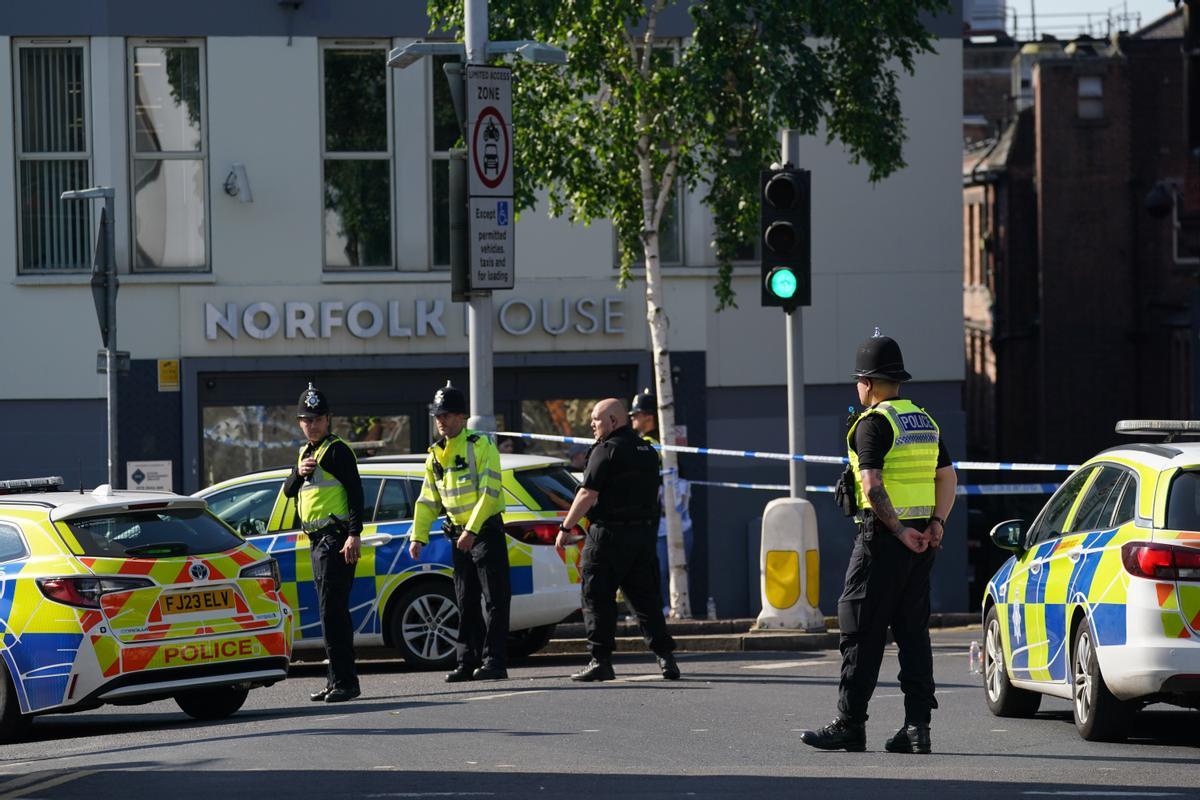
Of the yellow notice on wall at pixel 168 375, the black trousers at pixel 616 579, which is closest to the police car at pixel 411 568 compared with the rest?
the black trousers at pixel 616 579

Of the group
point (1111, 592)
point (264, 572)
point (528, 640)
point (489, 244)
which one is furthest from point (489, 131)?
point (1111, 592)

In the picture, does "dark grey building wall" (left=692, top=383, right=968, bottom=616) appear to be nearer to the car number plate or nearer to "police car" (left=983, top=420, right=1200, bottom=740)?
"police car" (left=983, top=420, right=1200, bottom=740)

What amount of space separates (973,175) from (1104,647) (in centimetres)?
3780

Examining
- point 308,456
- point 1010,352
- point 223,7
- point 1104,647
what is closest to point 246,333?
point 223,7

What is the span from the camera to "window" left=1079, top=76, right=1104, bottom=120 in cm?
4094

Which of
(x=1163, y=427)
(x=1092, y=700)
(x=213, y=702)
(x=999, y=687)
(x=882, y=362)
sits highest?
(x=882, y=362)

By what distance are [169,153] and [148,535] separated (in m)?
10.3

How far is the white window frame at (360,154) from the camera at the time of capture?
67.5ft

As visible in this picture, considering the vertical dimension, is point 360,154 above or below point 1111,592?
above

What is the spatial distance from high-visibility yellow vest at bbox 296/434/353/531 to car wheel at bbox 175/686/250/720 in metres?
1.06

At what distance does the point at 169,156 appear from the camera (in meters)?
20.4

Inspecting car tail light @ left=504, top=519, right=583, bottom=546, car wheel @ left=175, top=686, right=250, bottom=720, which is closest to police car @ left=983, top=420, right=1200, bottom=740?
car tail light @ left=504, top=519, right=583, bottom=546

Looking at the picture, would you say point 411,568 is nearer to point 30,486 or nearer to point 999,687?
point 30,486

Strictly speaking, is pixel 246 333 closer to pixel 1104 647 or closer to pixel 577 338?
pixel 577 338
